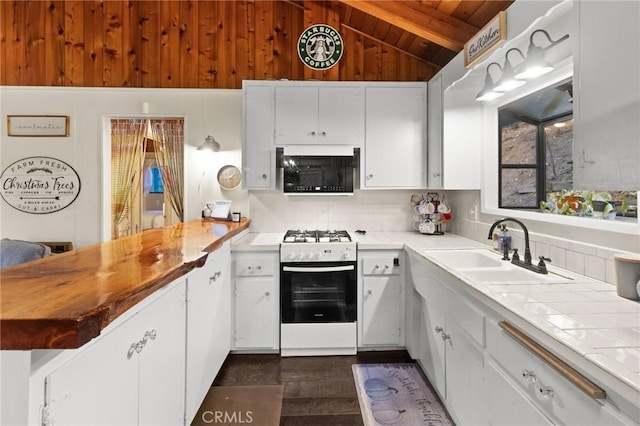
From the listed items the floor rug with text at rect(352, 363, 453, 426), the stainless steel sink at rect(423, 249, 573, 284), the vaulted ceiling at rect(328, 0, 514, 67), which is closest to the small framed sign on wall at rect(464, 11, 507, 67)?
the vaulted ceiling at rect(328, 0, 514, 67)

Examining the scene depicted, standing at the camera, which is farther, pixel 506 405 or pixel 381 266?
pixel 381 266

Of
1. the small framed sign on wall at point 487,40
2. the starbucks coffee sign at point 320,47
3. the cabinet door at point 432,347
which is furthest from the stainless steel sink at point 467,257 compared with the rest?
the starbucks coffee sign at point 320,47

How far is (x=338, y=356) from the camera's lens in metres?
2.56

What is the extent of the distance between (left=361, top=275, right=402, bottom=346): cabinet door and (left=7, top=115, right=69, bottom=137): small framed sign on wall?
333 centimetres

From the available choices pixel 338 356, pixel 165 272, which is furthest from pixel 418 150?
pixel 165 272

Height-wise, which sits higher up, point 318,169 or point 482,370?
point 318,169

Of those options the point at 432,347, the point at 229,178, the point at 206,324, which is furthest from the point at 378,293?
the point at 229,178

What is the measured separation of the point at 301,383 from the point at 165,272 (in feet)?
4.86

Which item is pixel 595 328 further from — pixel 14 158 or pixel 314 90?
pixel 14 158

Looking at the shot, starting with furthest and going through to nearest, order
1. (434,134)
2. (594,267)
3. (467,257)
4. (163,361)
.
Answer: (434,134), (467,257), (594,267), (163,361)

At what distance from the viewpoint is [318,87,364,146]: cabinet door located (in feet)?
9.39

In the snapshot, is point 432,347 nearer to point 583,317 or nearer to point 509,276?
point 509,276

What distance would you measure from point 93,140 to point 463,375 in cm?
375

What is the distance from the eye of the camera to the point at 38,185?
10.5ft
